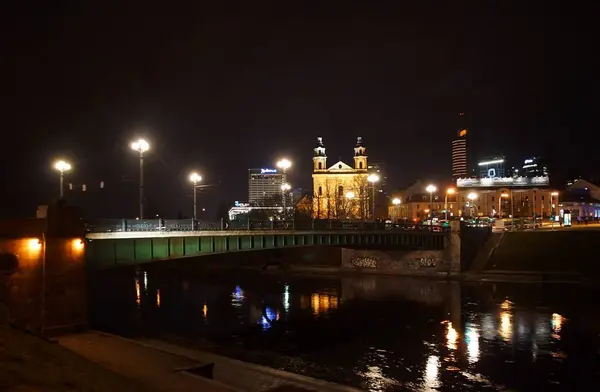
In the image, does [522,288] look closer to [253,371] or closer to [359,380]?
[359,380]

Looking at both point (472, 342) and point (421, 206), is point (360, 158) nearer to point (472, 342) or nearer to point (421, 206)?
point (421, 206)

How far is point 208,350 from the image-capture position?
3184 centimetres

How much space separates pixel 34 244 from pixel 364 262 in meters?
47.6

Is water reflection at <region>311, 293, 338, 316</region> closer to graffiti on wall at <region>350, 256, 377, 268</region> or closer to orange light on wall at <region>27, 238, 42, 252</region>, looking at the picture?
graffiti on wall at <region>350, 256, 377, 268</region>

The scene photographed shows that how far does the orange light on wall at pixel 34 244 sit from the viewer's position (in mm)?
29484

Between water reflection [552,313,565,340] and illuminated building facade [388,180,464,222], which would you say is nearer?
water reflection [552,313,565,340]

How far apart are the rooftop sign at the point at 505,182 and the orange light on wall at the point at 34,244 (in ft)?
475

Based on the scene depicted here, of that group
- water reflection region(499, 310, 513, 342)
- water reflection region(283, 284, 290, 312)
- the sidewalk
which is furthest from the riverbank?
water reflection region(283, 284, 290, 312)

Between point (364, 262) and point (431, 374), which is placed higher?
point (364, 262)

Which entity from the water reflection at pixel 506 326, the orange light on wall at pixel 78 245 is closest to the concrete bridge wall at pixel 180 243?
the orange light on wall at pixel 78 245

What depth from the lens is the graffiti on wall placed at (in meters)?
70.9

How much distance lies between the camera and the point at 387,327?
3950 centimetres

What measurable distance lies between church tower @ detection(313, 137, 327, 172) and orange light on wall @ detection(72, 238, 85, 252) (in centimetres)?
14325

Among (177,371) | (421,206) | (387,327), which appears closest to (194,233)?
(387,327)
